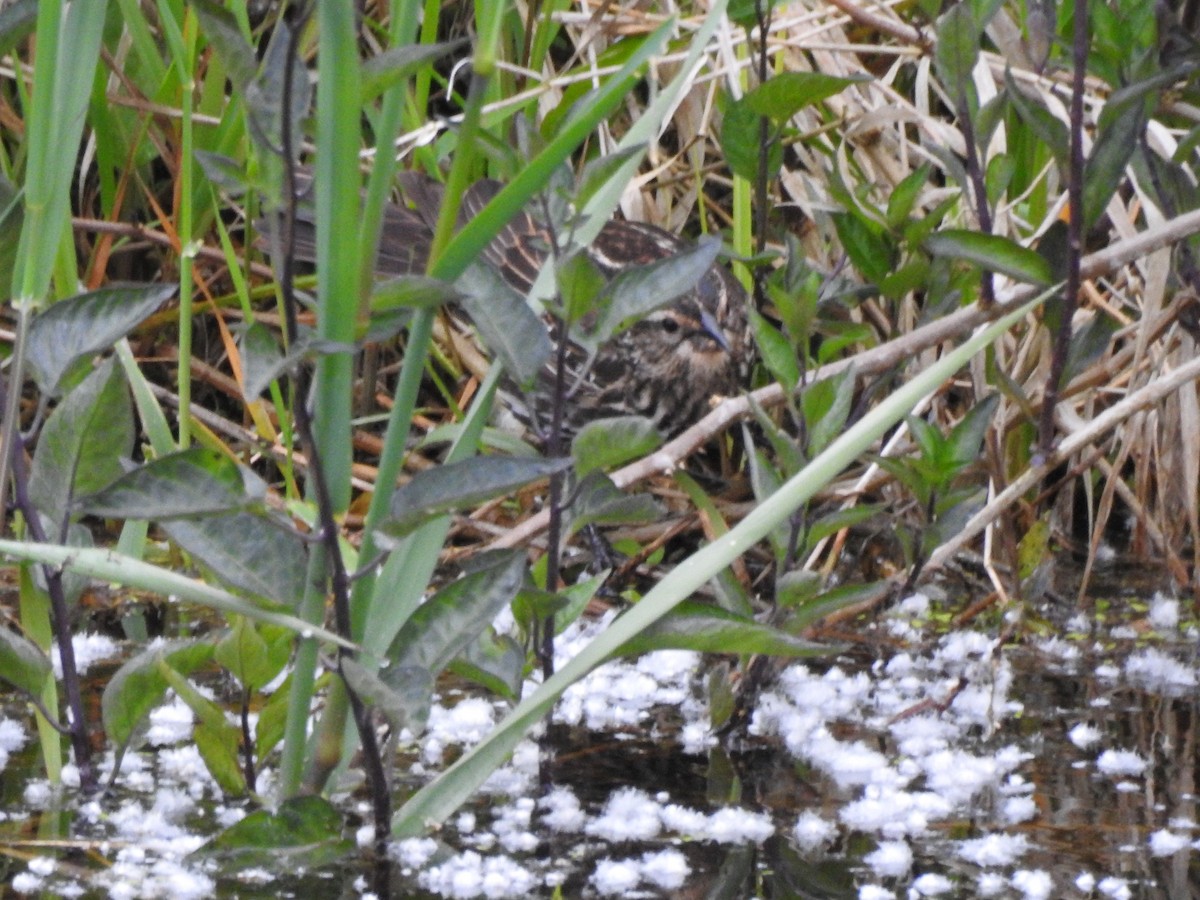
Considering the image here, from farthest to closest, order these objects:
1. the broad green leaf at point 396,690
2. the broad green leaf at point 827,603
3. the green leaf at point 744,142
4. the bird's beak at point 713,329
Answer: the bird's beak at point 713,329 < the green leaf at point 744,142 < the broad green leaf at point 827,603 < the broad green leaf at point 396,690

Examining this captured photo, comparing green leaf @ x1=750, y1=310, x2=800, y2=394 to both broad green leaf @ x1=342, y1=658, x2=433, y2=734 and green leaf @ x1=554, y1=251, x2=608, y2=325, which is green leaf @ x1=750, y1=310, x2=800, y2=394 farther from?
broad green leaf @ x1=342, y1=658, x2=433, y2=734

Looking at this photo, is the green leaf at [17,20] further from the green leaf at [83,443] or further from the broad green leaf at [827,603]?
the broad green leaf at [827,603]

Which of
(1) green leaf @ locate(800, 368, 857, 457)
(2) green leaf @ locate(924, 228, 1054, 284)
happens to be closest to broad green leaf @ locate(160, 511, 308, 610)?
(1) green leaf @ locate(800, 368, 857, 457)

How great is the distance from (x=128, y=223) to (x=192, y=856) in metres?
1.92

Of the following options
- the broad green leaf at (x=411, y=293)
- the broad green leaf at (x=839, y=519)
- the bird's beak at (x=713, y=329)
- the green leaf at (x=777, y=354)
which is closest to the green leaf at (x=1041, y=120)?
the green leaf at (x=777, y=354)

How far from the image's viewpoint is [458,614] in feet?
4.33

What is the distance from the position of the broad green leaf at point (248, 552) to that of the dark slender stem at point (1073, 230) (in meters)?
0.92

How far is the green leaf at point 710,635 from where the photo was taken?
1.36 metres

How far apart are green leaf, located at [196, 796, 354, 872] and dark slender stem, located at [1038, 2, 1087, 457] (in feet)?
3.27

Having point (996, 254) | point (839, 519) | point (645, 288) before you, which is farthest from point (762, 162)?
point (645, 288)

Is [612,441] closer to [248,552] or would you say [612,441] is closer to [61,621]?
[248,552]

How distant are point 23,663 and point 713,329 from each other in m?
2.08

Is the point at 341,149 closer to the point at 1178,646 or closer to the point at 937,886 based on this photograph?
the point at 937,886

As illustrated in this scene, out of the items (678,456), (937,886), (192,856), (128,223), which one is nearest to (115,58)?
(128,223)
